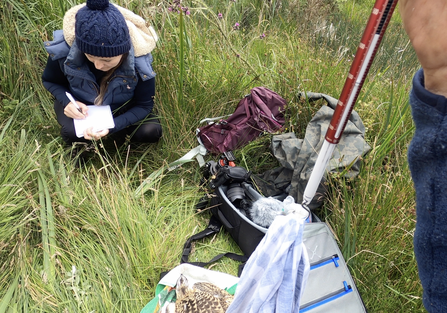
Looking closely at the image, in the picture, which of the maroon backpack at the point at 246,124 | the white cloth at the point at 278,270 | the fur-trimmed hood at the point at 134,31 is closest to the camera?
the white cloth at the point at 278,270

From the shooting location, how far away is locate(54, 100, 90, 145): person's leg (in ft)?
7.91

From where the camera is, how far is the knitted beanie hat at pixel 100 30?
198 cm

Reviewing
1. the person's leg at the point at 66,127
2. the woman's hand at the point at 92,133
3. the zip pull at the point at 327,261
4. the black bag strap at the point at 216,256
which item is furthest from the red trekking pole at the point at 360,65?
the person's leg at the point at 66,127

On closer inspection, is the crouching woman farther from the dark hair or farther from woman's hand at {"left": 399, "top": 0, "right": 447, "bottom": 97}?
woman's hand at {"left": 399, "top": 0, "right": 447, "bottom": 97}

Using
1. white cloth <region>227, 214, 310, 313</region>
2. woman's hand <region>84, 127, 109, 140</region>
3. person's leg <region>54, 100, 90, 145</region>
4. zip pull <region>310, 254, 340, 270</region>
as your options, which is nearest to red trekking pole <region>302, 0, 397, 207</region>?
white cloth <region>227, 214, 310, 313</region>

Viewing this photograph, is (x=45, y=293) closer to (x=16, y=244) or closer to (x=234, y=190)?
(x=16, y=244)

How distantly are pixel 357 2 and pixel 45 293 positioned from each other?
768cm

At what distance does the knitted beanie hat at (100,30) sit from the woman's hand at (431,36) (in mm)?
1832

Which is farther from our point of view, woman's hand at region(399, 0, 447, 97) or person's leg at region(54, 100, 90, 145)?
person's leg at region(54, 100, 90, 145)

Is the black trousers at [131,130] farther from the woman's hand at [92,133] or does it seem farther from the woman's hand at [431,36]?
the woman's hand at [431,36]

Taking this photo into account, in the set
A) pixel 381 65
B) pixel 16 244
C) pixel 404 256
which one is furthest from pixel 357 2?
pixel 16 244

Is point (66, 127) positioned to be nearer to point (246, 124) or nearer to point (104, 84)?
point (104, 84)

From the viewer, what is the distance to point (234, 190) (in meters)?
2.29

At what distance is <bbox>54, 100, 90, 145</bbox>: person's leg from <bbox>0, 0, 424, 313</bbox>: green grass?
0.10 m
